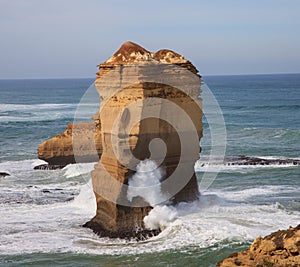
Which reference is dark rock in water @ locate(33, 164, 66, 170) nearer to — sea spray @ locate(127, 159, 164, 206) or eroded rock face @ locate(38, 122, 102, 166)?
eroded rock face @ locate(38, 122, 102, 166)

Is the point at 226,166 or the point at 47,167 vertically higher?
the point at 226,166

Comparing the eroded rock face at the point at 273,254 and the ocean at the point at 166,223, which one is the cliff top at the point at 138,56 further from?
the eroded rock face at the point at 273,254

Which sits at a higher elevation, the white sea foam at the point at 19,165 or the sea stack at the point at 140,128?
the sea stack at the point at 140,128

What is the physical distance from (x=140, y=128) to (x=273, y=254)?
24.9ft

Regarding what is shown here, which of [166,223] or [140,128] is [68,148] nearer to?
[140,128]

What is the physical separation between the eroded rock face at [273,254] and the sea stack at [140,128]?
7.03 metres

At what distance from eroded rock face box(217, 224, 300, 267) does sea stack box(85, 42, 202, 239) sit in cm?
703

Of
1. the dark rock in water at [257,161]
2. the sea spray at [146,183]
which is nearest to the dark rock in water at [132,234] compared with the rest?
the sea spray at [146,183]

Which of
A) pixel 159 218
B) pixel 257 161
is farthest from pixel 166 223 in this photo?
pixel 257 161

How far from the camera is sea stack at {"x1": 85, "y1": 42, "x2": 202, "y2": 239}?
1502 centimetres

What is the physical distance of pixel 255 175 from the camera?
23.0 metres

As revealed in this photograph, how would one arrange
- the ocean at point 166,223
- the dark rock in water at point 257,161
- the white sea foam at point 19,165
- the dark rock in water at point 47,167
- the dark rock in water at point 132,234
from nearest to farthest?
1. the ocean at point 166,223
2. the dark rock in water at point 132,234
3. the dark rock in water at point 257,161
4. the white sea foam at point 19,165
5. the dark rock in water at point 47,167

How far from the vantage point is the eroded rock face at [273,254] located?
7691 millimetres

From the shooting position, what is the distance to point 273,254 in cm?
780
